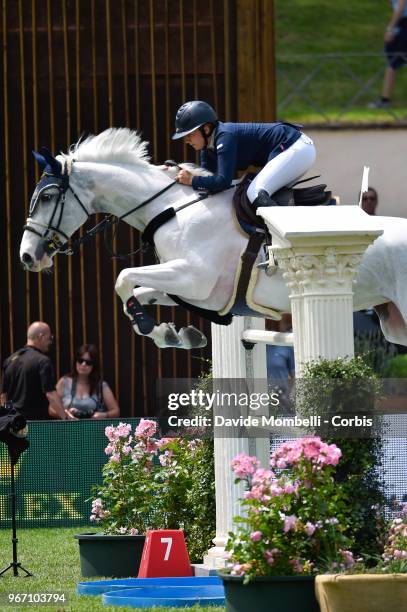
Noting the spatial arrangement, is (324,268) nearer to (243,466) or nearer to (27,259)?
(243,466)

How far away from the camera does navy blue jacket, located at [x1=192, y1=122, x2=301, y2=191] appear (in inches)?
292

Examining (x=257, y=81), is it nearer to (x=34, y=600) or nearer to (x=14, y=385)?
(x=14, y=385)

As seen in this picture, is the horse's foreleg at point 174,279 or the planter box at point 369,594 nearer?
the planter box at point 369,594

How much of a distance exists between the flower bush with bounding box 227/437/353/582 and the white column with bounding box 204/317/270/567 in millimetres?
1881

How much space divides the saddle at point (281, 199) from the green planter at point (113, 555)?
2.00 m

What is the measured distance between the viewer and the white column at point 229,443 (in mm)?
7592

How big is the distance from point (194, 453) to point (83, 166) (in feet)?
6.37

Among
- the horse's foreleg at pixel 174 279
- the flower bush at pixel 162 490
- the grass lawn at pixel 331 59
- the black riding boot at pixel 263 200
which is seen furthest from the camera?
the grass lawn at pixel 331 59

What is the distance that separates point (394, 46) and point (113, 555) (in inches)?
512

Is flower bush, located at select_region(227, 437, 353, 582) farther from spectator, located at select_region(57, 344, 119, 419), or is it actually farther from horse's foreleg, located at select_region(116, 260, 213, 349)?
spectator, located at select_region(57, 344, 119, 419)

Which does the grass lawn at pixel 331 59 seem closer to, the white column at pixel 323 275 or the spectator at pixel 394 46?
the spectator at pixel 394 46

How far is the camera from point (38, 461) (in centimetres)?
1093

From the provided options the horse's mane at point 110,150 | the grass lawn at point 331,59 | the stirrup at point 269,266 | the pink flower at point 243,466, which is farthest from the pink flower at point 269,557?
the grass lawn at point 331,59

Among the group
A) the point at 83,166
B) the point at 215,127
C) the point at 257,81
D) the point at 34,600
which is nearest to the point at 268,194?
the point at 215,127
